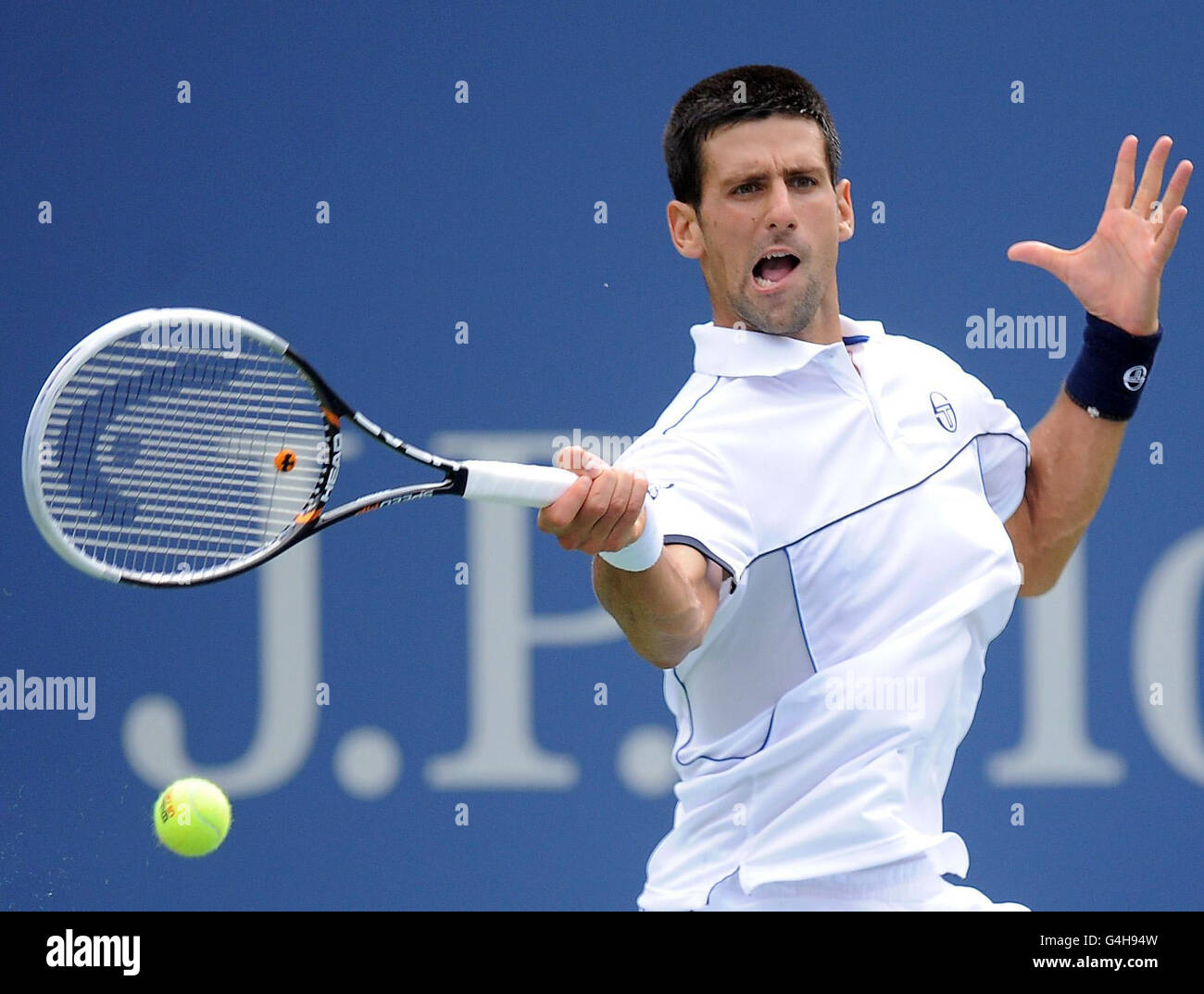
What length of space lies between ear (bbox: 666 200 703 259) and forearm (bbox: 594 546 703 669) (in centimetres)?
58

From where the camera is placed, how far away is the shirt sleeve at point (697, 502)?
8.19ft

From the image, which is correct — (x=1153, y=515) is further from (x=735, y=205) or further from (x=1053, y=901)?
(x=735, y=205)

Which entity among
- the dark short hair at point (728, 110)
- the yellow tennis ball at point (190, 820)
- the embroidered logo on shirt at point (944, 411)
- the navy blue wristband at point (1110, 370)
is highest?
the dark short hair at point (728, 110)

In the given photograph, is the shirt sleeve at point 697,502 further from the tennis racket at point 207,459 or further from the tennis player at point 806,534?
the tennis racket at point 207,459

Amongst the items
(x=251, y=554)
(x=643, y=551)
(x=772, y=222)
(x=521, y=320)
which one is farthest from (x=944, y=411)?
(x=521, y=320)

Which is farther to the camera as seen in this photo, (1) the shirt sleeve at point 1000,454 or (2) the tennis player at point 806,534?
(1) the shirt sleeve at point 1000,454

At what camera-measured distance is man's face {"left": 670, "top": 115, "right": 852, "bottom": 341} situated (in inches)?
108

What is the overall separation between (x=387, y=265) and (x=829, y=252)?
6.03 ft

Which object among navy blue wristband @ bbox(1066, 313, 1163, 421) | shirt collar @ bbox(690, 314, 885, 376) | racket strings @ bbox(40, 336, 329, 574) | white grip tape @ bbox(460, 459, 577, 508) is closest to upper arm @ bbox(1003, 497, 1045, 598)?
navy blue wristband @ bbox(1066, 313, 1163, 421)

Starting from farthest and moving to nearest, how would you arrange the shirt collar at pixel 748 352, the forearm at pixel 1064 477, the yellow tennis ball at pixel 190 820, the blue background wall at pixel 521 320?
the blue background wall at pixel 521 320, the yellow tennis ball at pixel 190 820, the forearm at pixel 1064 477, the shirt collar at pixel 748 352

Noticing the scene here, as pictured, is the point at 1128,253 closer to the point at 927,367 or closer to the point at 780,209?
the point at 927,367

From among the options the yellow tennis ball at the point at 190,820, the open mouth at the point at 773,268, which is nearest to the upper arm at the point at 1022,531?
the open mouth at the point at 773,268

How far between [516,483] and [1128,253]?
115cm
